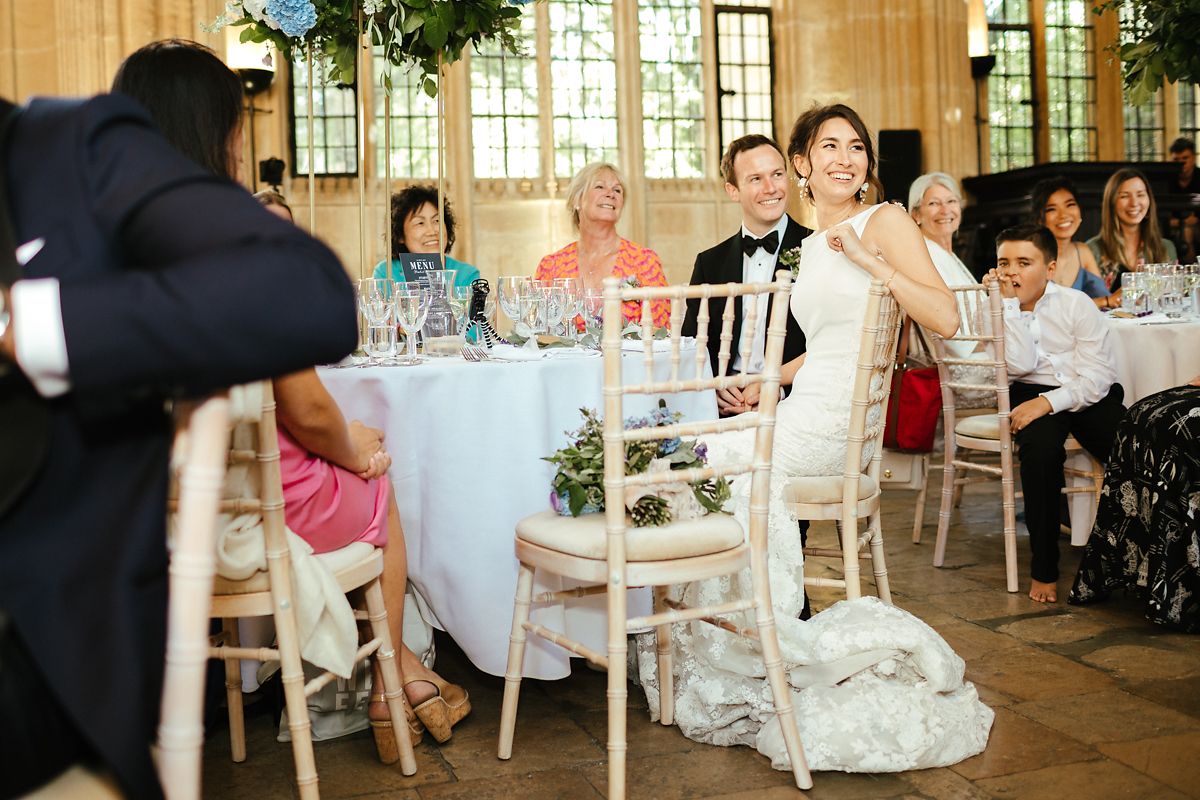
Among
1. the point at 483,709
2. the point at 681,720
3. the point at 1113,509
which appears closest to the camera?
the point at 681,720

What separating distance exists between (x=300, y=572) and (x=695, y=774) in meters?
1.05

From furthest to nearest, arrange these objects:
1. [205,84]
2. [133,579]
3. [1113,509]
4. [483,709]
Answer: [1113,509], [483,709], [205,84], [133,579]

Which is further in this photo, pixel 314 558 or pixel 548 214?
pixel 548 214

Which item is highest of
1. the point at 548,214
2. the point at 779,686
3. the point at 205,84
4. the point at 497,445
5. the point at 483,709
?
the point at 548,214

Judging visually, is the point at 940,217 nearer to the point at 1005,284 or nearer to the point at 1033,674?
the point at 1005,284

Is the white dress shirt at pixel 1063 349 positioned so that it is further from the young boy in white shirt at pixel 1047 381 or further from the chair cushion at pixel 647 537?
the chair cushion at pixel 647 537

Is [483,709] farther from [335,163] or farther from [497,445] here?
[335,163]

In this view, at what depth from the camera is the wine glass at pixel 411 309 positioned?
3.32 m

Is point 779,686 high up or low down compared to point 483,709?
up

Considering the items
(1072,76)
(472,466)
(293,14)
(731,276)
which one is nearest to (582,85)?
(1072,76)

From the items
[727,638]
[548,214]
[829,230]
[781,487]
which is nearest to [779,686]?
[727,638]

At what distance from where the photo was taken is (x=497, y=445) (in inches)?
120

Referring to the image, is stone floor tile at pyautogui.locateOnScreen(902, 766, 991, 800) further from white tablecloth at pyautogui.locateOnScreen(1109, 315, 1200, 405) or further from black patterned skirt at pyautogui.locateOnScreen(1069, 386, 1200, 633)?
white tablecloth at pyautogui.locateOnScreen(1109, 315, 1200, 405)

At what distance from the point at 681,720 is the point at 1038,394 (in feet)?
8.27
